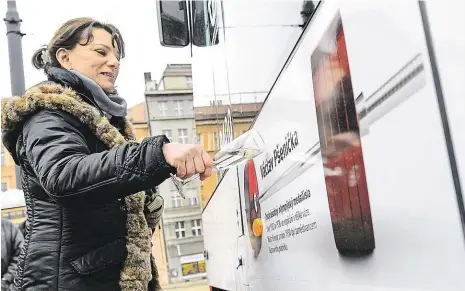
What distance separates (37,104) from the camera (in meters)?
1.47

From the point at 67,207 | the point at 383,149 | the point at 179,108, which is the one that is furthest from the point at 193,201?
the point at 383,149

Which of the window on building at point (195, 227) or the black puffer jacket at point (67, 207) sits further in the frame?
the window on building at point (195, 227)

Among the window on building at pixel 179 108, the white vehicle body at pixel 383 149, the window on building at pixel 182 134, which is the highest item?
the window on building at pixel 179 108

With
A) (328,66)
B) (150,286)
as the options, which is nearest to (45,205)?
(150,286)

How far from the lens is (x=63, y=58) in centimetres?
176

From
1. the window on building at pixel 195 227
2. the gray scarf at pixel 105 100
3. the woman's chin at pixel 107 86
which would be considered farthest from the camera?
the window on building at pixel 195 227

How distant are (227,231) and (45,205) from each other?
1293 mm

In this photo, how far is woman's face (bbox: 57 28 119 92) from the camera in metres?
1.71

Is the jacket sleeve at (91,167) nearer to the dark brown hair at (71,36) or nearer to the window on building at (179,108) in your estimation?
the dark brown hair at (71,36)

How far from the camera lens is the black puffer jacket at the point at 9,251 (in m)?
3.73

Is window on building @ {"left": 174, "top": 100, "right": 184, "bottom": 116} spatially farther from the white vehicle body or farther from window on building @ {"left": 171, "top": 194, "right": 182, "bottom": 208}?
the white vehicle body

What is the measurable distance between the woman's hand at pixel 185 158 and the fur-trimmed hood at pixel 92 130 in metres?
0.43

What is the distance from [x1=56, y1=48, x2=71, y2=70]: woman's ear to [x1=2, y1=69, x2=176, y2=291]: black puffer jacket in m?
0.11

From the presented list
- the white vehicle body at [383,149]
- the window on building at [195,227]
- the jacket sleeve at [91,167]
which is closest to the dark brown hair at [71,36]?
the jacket sleeve at [91,167]
